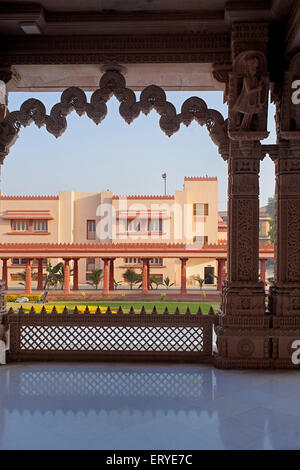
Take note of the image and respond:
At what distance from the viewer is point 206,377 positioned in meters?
3.45

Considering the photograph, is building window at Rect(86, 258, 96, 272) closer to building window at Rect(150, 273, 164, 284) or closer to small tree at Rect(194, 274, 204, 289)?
building window at Rect(150, 273, 164, 284)

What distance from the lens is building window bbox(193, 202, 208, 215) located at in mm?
19984

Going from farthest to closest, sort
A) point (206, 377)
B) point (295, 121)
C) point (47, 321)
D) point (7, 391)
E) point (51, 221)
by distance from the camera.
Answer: point (51, 221) → point (47, 321) → point (295, 121) → point (206, 377) → point (7, 391)

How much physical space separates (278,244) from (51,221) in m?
19.5

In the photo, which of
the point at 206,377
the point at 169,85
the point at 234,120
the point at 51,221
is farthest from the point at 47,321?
the point at 51,221

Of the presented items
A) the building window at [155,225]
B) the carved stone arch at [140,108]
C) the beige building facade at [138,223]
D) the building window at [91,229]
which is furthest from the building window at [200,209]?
the carved stone arch at [140,108]

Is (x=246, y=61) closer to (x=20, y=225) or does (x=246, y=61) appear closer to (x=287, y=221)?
(x=287, y=221)

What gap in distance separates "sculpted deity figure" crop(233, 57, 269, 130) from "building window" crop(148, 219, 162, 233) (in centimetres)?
1635

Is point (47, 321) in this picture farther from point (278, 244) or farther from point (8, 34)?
point (8, 34)

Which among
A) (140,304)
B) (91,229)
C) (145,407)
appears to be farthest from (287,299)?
(91,229)

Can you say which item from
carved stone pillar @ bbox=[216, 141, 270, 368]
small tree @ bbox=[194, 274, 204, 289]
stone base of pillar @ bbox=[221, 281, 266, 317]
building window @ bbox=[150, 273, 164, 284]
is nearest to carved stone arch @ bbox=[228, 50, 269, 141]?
carved stone pillar @ bbox=[216, 141, 270, 368]

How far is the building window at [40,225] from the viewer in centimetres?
2131

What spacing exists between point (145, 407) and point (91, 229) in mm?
21078

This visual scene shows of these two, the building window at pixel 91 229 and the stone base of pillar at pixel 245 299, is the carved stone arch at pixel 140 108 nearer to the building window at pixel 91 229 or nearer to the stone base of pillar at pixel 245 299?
the stone base of pillar at pixel 245 299
